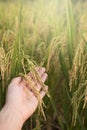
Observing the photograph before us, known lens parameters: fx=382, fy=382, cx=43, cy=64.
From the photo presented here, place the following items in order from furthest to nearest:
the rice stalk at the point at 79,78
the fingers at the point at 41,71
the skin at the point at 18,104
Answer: the fingers at the point at 41,71
the skin at the point at 18,104
the rice stalk at the point at 79,78

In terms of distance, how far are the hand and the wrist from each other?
0.07 ft

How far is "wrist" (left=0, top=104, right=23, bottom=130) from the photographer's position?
196cm

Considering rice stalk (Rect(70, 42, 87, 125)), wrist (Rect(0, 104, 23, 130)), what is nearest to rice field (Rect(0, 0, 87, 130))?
rice stalk (Rect(70, 42, 87, 125))

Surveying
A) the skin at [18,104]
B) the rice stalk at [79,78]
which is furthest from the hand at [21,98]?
the rice stalk at [79,78]

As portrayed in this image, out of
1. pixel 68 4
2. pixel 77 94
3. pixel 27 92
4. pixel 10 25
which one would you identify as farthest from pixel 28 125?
pixel 10 25

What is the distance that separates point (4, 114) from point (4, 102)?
12cm

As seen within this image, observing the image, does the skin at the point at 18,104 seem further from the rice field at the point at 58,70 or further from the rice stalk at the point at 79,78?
the rice stalk at the point at 79,78

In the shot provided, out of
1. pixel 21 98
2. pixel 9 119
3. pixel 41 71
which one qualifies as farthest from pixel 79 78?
pixel 9 119

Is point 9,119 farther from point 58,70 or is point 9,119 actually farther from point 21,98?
point 58,70

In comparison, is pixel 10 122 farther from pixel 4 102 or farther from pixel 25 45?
pixel 25 45

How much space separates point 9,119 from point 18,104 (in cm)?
11

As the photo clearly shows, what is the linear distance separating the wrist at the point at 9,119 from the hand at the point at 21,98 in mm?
20

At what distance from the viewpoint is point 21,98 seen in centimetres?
207

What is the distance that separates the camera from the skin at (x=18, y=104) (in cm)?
197
